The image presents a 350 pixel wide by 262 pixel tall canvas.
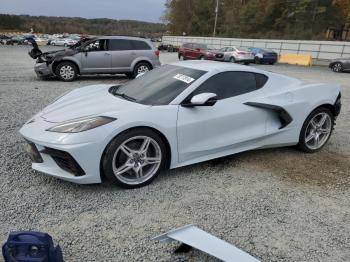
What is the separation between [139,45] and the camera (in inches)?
495

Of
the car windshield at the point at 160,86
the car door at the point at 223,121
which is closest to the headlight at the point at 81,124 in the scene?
the car windshield at the point at 160,86

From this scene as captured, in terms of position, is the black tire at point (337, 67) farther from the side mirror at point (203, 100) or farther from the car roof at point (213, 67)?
the side mirror at point (203, 100)

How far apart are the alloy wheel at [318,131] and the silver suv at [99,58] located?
8.40 meters

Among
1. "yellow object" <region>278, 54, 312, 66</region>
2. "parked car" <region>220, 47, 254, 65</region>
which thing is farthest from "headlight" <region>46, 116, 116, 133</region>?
"yellow object" <region>278, 54, 312, 66</region>

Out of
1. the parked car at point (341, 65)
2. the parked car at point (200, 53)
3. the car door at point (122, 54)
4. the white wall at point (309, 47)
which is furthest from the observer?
the white wall at point (309, 47)

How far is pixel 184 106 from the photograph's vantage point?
3.87 metres

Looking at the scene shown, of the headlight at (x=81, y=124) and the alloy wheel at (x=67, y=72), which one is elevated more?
the headlight at (x=81, y=124)

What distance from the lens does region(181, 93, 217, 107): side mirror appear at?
3.76 metres

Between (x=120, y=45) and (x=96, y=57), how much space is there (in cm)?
101

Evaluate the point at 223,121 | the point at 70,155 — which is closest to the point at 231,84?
the point at 223,121

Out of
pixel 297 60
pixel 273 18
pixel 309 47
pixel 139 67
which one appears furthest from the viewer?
pixel 273 18

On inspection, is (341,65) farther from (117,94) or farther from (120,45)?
Answer: (117,94)

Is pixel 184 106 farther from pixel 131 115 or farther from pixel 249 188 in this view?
pixel 249 188

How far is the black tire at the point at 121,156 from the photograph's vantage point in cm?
345
